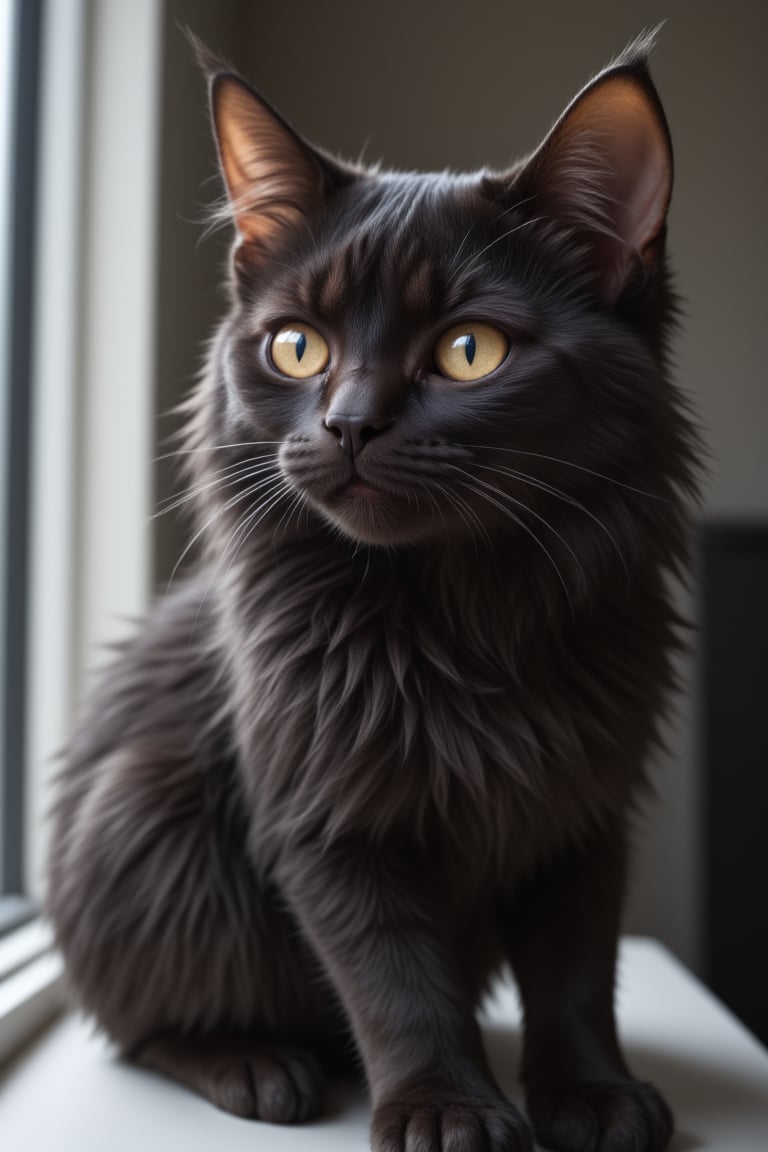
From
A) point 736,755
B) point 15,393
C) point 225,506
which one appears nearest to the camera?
point 225,506

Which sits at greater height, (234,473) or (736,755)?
(234,473)

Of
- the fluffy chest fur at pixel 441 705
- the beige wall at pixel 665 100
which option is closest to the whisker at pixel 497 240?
the fluffy chest fur at pixel 441 705

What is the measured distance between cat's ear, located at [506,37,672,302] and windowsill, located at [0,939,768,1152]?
2.37ft

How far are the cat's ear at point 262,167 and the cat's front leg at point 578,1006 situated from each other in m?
0.63

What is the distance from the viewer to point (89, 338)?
5.16ft

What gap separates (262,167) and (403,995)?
0.72 metres

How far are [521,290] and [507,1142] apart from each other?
63cm

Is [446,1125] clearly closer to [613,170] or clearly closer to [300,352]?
[300,352]

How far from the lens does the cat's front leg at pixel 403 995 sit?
2.48 ft

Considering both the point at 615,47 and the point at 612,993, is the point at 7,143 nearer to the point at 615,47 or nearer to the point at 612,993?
the point at 615,47

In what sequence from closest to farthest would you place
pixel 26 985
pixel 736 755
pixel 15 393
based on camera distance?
pixel 26 985
pixel 15 393
pixel 736 755

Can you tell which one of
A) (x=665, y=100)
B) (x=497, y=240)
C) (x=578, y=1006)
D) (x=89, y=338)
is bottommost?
(x=578, y=1006)

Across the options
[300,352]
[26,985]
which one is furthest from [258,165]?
[26,985]

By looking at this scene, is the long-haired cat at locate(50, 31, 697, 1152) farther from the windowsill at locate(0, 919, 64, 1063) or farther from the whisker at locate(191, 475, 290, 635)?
the windowsill at locate(0, 919, 64, 1063)
